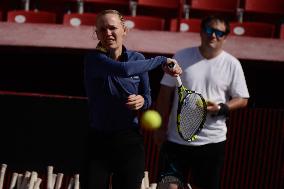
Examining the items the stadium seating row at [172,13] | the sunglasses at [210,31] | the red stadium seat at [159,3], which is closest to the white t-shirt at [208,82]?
the sunglasses at [210,31]

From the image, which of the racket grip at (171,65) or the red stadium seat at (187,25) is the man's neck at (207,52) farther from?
the red stadium seat at (187,25)

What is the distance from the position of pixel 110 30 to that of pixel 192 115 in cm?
87

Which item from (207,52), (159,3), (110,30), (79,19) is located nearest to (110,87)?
(110,30)

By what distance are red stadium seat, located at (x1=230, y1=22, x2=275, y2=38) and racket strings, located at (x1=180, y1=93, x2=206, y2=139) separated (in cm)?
326

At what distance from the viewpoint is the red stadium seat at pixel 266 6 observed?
24.2ft

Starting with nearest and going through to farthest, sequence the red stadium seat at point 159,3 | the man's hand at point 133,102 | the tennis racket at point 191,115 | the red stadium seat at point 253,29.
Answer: the man's hand at point 133,102
the tennis racket at point 191,115
the red stadium seat at point 253,29
the red stadium seat at point 159,3

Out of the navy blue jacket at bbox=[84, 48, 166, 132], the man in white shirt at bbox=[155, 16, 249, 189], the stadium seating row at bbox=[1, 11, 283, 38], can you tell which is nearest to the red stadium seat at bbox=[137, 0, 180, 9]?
the stadium seating row at bbox=[1, 11, 283, 38]

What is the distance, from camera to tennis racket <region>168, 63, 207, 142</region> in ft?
12.1

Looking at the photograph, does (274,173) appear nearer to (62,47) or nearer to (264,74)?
(264,74)

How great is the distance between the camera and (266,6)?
291 inches

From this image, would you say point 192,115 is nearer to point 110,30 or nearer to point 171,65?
point 171,65

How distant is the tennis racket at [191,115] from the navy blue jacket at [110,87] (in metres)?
0.46

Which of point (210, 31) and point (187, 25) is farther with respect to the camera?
point (187, 25)

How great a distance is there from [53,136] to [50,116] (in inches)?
6.0
